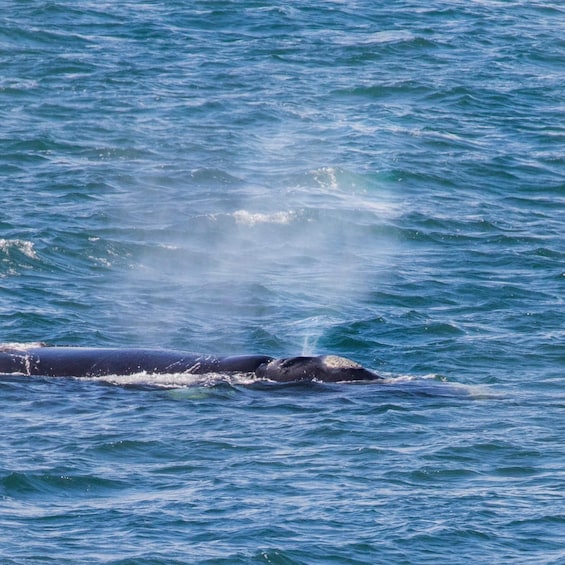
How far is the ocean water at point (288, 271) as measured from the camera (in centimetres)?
1792

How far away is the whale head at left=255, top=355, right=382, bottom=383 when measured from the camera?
77.6 feet

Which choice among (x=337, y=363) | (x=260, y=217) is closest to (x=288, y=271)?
(x=260, y=217)

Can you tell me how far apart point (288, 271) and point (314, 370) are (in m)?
9.00

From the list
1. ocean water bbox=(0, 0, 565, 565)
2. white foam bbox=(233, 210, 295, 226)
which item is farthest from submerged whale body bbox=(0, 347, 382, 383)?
white foam bbox=(233, 210, 295, 226)

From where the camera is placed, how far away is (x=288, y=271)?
32.6 m

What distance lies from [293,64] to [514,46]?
8451 millimetres

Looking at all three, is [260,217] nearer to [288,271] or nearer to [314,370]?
[288,271]

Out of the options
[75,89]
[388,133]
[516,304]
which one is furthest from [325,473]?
[75,89]

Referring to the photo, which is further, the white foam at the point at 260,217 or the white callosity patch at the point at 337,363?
the white foam at the point at 260,217

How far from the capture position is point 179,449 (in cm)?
2012

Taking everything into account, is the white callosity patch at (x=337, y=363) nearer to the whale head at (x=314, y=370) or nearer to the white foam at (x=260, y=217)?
the whale head at (x=314, y=370)

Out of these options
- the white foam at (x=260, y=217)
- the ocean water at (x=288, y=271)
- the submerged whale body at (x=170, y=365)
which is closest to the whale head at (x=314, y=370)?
the submerged whale body at (x=170, y=365)

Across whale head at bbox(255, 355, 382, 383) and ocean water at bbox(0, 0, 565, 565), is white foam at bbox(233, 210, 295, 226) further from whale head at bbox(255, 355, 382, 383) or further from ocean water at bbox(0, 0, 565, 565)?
whale head at bbox(255, 355, 382, 383)

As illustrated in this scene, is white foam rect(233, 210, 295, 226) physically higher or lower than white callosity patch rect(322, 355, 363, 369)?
lower
